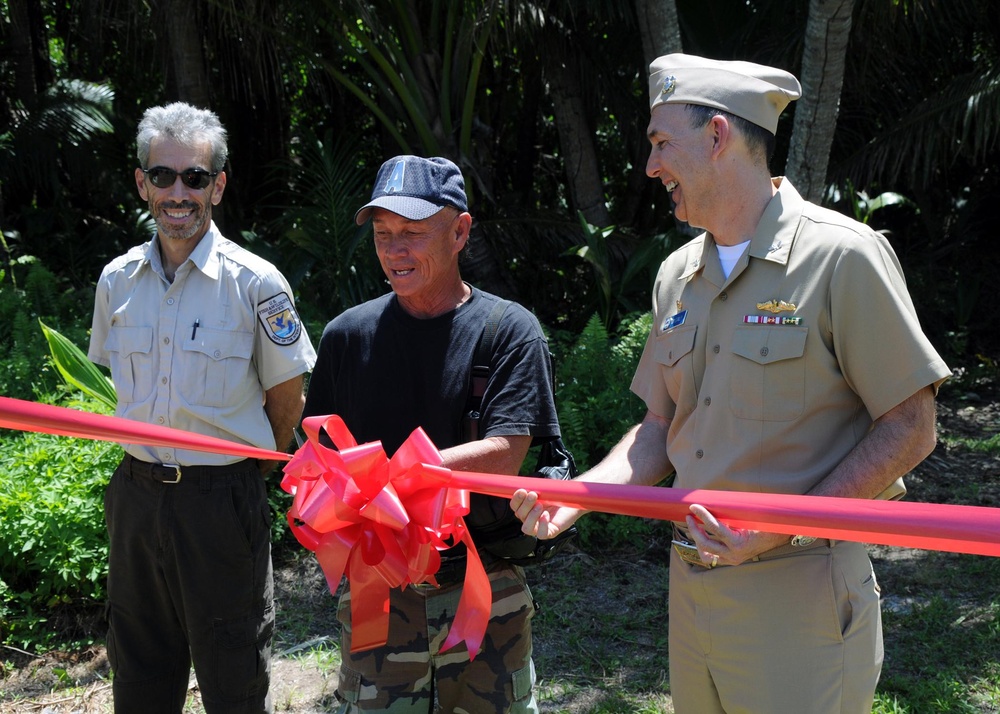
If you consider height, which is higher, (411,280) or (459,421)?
(411,280)

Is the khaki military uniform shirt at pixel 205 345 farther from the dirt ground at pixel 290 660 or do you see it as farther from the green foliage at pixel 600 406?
the green foliage at pixel 600 406

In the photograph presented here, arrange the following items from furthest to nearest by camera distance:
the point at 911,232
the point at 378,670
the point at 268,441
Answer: the point at 911,232 < the point at 268,441 < the point at 378,670

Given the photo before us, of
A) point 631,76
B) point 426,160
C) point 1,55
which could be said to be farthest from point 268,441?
point 1,55

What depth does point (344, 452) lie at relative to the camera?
2.26 metres

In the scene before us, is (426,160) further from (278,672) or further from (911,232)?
(911,232)

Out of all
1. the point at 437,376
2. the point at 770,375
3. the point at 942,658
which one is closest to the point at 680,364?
the point at 770,375

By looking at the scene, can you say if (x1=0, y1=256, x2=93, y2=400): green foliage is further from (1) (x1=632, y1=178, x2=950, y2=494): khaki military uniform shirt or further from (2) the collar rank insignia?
(2) the collar rank insignia

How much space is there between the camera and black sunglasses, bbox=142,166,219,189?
313cm

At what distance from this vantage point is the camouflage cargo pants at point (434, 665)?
2566 mm

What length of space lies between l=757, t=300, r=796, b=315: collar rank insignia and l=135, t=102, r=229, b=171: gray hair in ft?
5.99

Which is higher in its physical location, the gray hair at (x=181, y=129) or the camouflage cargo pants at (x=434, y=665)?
the gray hair at (x=181, y=129)

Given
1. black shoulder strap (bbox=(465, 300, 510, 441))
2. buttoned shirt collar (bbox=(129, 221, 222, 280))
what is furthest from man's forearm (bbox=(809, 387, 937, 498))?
buttoned shirt collar (bbox=(129, 221, 222, 280))

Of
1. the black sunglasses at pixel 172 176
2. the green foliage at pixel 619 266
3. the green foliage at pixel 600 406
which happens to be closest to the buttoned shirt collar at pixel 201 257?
the black sunglasses at pixel 172 176

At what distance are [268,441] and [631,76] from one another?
7.37 meters
